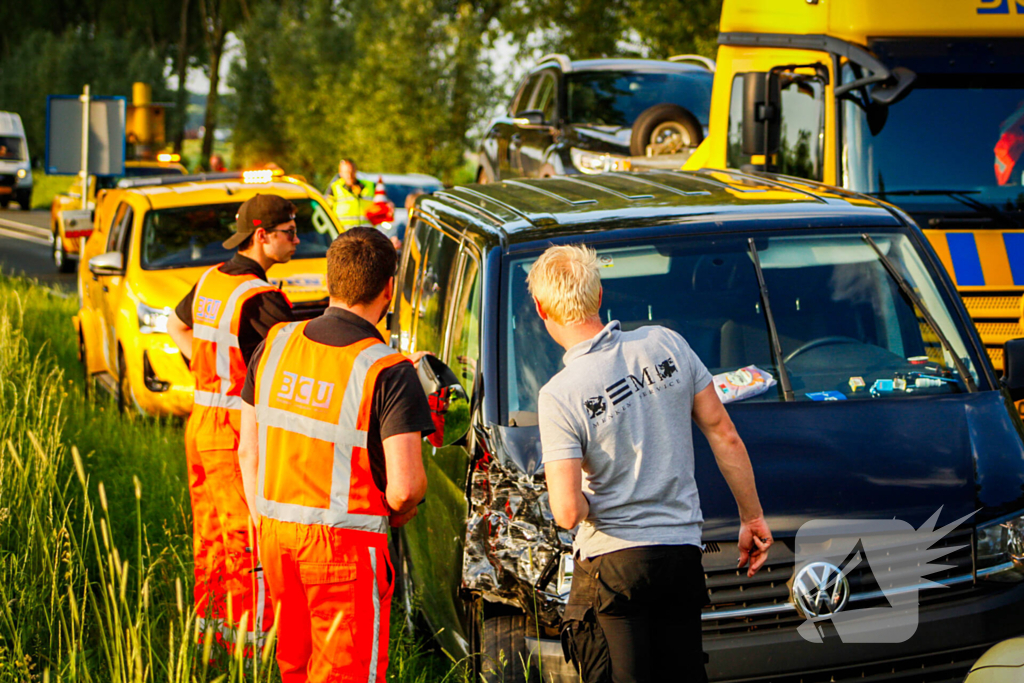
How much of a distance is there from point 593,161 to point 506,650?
775 cm

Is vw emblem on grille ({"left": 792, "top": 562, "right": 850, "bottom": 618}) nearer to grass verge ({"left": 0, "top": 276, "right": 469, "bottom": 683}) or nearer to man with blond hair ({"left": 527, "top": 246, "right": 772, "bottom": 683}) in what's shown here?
man with blond hair ({"left": 527, "top": 246, "right": 772, "bottom": 683})

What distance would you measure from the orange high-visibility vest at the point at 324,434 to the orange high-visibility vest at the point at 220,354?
1.41 m

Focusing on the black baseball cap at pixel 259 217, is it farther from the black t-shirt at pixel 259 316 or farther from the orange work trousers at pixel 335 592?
the orange work trousers at pixel 335 592

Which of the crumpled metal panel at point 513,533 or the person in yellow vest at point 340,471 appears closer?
the person in yellow vest at point 340,471

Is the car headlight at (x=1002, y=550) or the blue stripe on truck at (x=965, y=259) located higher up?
the blue stripe on truck at (x=965, y=259)

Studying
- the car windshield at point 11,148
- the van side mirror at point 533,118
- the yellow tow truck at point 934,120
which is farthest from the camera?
the car windshield at point 11,148

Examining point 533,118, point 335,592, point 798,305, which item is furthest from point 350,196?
point 335,592

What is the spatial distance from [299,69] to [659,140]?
29820 millimetres

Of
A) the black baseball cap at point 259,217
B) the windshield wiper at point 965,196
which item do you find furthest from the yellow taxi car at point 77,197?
the black baseball cap at point 259,217

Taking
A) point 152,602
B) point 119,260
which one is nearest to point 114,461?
point 119,260

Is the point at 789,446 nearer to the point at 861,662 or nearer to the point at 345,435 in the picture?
the point at 861,662

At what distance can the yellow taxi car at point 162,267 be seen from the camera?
891 centimetres

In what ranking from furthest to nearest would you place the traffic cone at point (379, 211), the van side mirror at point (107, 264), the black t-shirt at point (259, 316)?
the traffic cone at point (379, 211) < the van side mirror at point (107, 264) < the black t-shirt at point (259, 316)

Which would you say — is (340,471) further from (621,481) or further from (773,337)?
(773,337)
